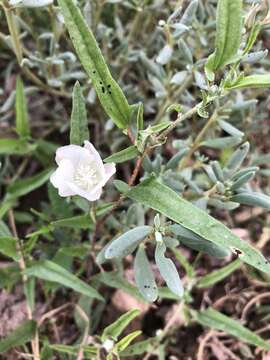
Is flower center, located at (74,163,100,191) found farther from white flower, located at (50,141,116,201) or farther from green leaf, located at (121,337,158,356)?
green leaf, located at (121,337,158,356)

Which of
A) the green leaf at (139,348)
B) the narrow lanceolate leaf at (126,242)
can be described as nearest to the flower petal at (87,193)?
the narrow lanceolate leaf at (126,242)

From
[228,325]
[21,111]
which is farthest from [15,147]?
[228,325]

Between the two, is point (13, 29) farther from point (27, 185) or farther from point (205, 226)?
point (205, 226)

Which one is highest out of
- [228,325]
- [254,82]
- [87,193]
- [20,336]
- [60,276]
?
[254,82]

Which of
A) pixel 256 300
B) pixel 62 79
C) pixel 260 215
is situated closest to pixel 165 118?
pixel 62 79

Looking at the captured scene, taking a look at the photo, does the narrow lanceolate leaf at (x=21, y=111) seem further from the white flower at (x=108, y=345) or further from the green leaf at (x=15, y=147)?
the white flower at (x=108, y=345)
